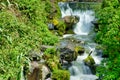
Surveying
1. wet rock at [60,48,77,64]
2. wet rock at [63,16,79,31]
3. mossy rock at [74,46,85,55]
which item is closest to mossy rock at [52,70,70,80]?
wet rock at [60,48,77,64]

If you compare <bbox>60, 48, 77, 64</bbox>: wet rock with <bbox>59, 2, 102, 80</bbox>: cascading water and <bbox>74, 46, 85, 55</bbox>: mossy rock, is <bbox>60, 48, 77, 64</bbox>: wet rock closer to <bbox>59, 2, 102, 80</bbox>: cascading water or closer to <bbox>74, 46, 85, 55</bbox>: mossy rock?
<bbox>59, 2, 102, 80</bbox>: cascading water

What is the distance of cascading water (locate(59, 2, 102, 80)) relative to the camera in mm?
15648

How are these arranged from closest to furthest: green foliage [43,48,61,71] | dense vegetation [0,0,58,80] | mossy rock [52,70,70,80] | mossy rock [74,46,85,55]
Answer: dense vegetation [0,0,58,80] < mossy rock [52,70,70,80] < green foliage [43,48,61,71] < mossy rock [74,46,85,55]

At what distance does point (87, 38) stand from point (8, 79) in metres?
11.4

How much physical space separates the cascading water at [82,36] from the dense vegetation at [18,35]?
227cm

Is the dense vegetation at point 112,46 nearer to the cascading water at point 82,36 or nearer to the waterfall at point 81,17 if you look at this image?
the cascading water at point 82,36

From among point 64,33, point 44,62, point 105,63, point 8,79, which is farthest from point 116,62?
point 64,33

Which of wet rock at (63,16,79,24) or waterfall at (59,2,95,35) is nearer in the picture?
wet rock at (63,16,79,24)

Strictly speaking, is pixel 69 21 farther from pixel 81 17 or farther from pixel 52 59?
pixel 52 59

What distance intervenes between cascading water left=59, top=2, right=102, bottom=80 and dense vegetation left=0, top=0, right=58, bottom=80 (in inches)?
89.3

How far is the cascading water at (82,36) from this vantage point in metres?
15.6

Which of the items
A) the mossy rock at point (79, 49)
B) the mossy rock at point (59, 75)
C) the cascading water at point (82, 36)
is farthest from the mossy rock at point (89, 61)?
the mossy rock at point (59, 75)

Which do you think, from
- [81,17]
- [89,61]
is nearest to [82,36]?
[81,17]

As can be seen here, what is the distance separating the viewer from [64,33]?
70.8 ft
